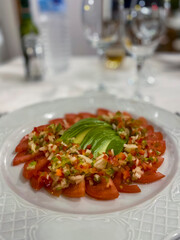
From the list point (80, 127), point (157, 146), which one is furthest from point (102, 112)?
point (157, 146)

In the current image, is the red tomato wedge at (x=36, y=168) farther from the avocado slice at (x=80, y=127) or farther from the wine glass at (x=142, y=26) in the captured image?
the wine glass at (x=142, y=26)

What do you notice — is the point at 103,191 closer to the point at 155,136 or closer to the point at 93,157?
the point at 93,157

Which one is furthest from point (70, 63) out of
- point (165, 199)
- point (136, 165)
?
point (165, 199)

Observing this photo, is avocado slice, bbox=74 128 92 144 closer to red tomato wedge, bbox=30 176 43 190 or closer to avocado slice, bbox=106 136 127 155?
avocado slice, bbox=106 136 127 155

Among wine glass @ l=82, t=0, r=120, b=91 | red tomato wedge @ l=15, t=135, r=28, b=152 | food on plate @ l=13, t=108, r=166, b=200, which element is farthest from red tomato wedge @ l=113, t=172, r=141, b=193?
wine glass @ l=82, t=0, r=120, b=91

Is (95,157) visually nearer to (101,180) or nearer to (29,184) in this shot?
(101,180)

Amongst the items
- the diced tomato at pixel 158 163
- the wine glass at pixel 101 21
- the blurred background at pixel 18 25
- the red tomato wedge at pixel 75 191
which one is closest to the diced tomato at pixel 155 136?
the diced tomato at pixel 158 163

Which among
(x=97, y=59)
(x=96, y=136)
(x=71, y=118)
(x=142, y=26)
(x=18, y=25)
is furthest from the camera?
(x=18, y=25)
